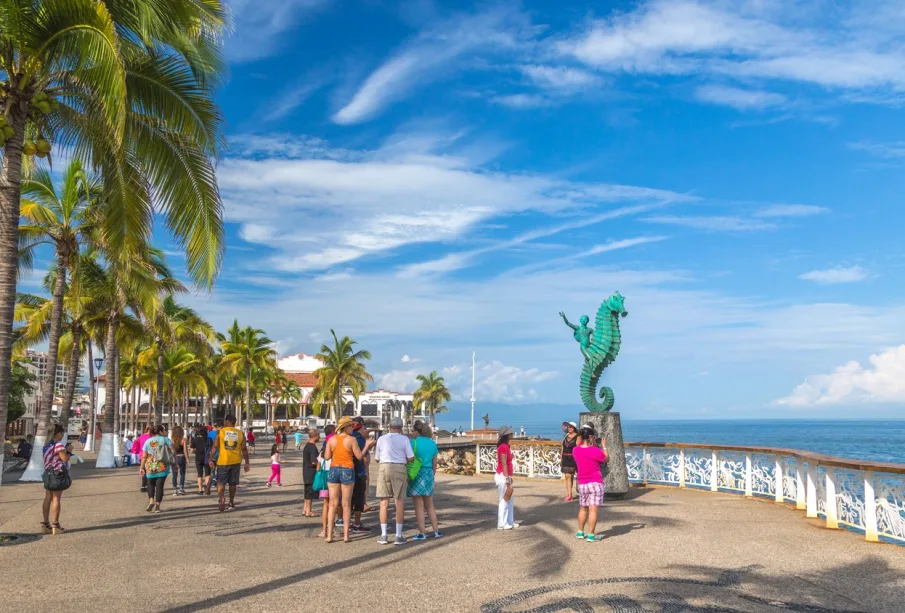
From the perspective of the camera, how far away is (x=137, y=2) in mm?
9875

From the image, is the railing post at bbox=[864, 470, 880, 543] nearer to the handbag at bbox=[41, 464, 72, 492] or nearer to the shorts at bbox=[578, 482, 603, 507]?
the shorts at bbox=[578, 482, 603, 507]

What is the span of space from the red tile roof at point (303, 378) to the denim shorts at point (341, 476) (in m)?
101

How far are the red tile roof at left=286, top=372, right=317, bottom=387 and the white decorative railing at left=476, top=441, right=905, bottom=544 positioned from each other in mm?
89803

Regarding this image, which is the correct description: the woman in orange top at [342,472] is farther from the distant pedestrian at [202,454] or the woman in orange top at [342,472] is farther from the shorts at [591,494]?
the distant pedestrian at [202,454]

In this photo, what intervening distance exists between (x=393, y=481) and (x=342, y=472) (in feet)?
2.29

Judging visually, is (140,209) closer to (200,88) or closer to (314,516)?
(200,88)

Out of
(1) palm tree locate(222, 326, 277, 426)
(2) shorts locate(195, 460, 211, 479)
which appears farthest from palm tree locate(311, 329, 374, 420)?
(2) shorts locate(195, 460, 211, 479)

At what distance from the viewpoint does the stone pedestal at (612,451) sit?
586 inches

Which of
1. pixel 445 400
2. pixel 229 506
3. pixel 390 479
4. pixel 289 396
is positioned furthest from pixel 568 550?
pixel 445 400

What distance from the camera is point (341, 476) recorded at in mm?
9742

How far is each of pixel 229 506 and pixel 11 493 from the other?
24.1 feet

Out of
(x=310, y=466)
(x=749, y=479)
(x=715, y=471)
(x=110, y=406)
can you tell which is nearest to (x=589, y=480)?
(x=310, y=466)

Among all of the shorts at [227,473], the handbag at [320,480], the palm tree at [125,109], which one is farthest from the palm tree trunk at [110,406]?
the handbag at [320,480]

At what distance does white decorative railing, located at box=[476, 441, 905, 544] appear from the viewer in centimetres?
942
